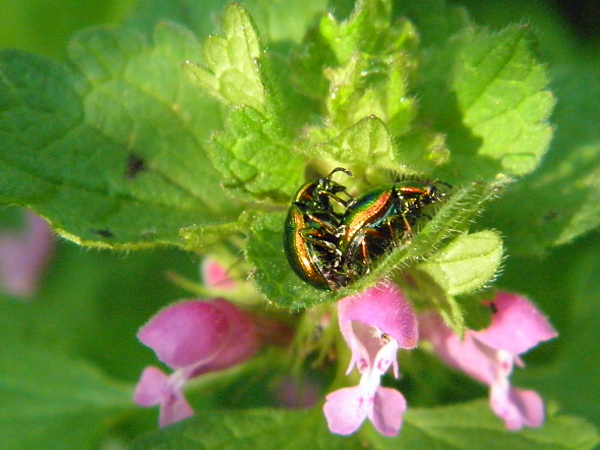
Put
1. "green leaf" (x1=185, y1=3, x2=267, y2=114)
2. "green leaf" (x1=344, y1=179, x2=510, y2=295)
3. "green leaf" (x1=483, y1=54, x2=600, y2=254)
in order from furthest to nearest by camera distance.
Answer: "green leaf" (x1=483, y1=54, x2=600, y2=254)
"green leaf" (x1=185, y1=3, x2=267, y2=114)
"green leaf" (x1=344, y1=179, x2=510, y2=295)

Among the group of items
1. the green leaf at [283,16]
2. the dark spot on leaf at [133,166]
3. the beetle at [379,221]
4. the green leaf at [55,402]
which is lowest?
the green leaf at [55,402]

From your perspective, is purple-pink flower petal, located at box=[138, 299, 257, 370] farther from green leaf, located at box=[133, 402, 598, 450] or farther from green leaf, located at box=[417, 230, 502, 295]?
green leaf, located at box=[417, 230, 502, 295]

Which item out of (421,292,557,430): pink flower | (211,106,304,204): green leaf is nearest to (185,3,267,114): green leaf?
(211,106,304,204): green leaf

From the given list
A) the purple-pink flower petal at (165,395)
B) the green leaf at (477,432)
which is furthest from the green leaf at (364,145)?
the green leaf at (477,432)

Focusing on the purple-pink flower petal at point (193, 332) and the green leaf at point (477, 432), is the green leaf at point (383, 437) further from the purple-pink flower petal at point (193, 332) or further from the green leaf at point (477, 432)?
the purple-pink flower petal at point (193, 332)

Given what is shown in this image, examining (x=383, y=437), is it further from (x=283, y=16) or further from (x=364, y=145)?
(x=283, y=16)

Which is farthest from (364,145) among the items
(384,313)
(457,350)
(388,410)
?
(457,350)
